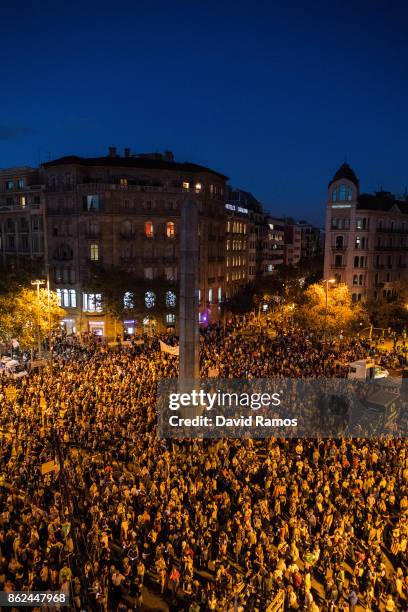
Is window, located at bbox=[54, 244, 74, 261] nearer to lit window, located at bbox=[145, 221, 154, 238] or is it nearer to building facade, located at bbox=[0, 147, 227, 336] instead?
building facade, located at bbox=[0, 147, 227, 336]

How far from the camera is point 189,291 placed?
88.3 feet

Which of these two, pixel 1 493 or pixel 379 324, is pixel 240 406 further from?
pixel 379 324

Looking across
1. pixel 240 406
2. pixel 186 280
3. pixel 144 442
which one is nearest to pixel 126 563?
pixel 144 442

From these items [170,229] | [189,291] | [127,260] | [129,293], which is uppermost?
[170,229]

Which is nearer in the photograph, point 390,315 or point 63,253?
point 390,315

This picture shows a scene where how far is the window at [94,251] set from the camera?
52875 millimetres

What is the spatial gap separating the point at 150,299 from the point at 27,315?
55.7 ft

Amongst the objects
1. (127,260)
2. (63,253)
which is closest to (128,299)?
(127,260)

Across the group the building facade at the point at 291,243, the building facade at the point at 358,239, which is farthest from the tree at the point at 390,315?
the building facade at the point at 291,243

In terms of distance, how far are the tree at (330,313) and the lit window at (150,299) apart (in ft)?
51.4

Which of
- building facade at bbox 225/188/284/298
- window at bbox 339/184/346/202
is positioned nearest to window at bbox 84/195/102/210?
building facade at bbox 225/188/284/298

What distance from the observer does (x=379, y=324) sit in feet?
167

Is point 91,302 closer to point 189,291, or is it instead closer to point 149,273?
point 149,273

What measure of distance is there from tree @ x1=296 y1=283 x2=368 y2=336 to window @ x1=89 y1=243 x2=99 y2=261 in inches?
905
